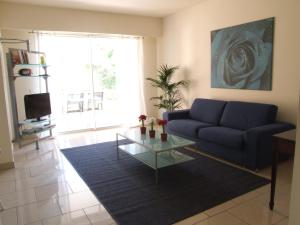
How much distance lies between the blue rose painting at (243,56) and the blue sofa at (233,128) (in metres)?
0.39

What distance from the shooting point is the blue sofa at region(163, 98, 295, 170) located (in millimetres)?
3152

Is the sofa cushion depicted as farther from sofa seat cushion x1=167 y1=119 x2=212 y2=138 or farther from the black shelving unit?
the black shelving unit

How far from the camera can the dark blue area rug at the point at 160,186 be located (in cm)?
236

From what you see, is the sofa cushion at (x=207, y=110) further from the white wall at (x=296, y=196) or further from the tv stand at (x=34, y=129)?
the white wall at (x=296, y=196)

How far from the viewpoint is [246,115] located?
379 centimetres

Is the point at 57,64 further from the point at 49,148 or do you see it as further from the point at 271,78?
the point at 271,78

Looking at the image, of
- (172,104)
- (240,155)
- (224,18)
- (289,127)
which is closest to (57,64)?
(172,104)

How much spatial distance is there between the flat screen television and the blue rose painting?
3.23 metres

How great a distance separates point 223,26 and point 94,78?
122 inches

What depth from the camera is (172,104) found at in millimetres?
5551

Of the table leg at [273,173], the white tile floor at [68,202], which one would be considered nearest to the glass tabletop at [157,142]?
the white tile floor at [68,202]

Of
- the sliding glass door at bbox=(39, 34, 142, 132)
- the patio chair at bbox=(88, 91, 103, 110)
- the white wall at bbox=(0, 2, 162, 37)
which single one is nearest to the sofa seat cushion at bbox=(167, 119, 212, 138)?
the sliding glass door at bbox=(39, 34, 142, 132)

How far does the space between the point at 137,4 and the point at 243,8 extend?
1977 millimetres

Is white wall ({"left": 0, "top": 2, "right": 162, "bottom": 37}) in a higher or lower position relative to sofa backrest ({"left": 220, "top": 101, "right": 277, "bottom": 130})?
higher
